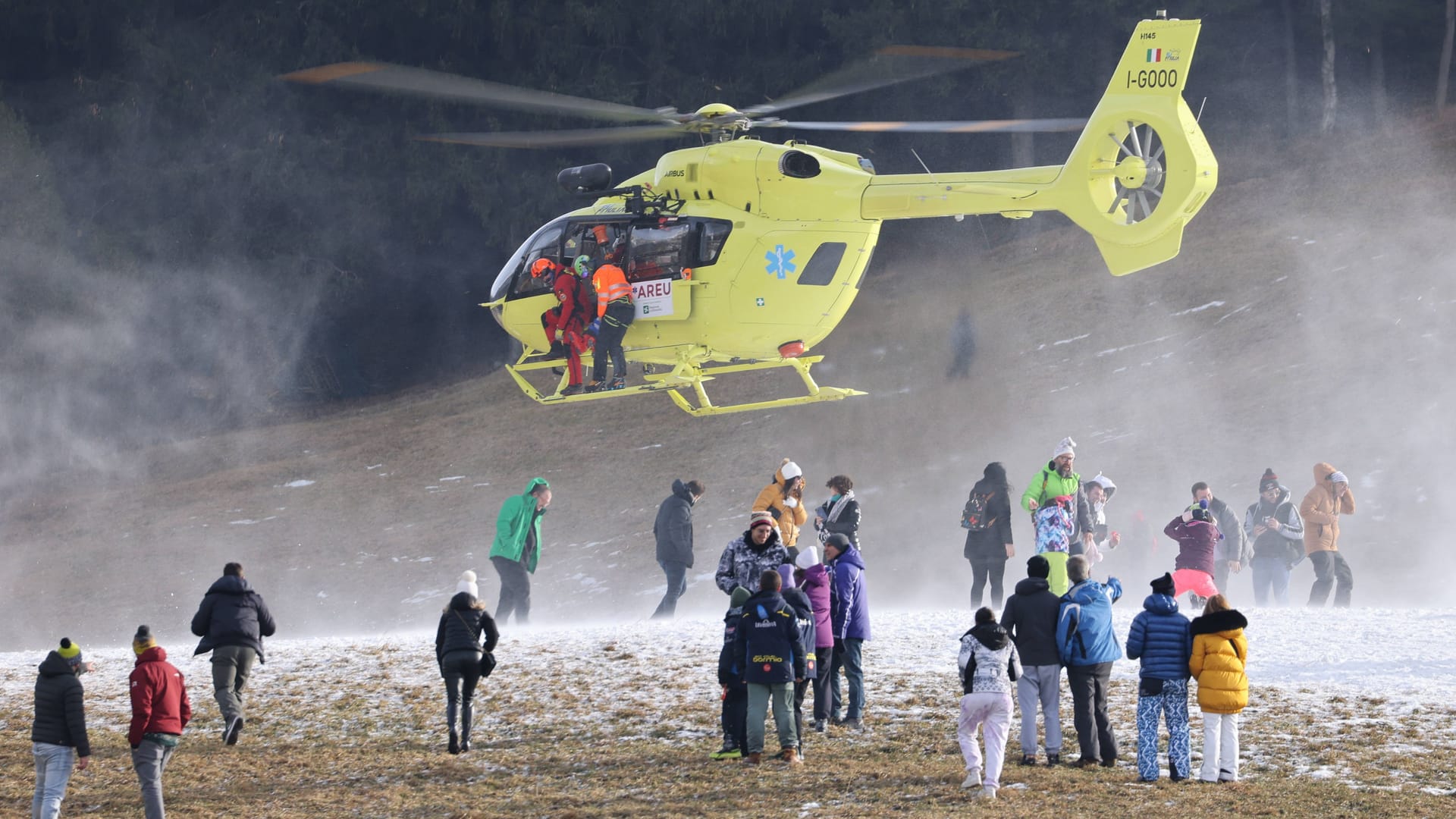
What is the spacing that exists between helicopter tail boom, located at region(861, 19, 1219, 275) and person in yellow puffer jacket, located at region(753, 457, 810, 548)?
4.42m

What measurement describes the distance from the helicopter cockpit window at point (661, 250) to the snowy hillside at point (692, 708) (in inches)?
203

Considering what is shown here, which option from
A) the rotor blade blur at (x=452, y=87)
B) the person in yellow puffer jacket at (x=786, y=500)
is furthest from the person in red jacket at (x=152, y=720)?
the rotor blade blur at (x=452, y=87)

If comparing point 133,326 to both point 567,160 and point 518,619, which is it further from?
point 518,619

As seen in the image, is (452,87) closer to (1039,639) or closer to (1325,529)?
(1039,639)

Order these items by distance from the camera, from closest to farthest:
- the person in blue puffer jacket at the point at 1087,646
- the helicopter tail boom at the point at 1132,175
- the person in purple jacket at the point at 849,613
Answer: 1. the person in blue puffer jacket at the point at 1087,646
2. the person in purple jacket at the point at 849,613
3. the helicopter tail boom at the point at 1132,175

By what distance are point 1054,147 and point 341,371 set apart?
19.6m

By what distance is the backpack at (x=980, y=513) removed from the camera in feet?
52.6

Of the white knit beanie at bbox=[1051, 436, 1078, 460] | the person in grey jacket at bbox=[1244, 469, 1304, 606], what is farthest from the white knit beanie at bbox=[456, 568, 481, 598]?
the person in grey jacket at bbox=[1244, 469, 1304, 606]

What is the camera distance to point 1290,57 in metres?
41.3

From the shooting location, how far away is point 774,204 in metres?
18.7

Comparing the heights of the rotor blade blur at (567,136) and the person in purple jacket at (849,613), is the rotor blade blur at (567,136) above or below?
above

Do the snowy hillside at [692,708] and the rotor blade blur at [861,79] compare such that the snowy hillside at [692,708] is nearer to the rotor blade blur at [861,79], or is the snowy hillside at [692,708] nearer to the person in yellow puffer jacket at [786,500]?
the person in yellow puffer jacket at [786,500]

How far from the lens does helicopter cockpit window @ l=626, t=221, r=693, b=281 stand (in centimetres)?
1909

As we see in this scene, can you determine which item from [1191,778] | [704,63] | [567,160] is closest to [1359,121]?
[704,63]
